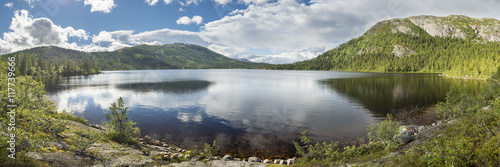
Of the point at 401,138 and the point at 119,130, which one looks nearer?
the point at 401,138

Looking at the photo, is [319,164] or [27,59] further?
[27,59]

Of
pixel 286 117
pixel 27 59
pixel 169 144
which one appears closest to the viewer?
pixel 169 144

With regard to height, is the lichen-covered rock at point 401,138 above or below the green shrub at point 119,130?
below

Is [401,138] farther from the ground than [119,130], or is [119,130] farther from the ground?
[119,130]

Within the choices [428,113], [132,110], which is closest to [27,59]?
[132,110]

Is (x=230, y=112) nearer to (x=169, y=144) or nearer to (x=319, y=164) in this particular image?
(x=169, y=144)

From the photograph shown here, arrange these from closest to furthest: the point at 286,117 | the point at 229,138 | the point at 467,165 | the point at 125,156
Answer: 1. the point at 467,165
2. the point at 125,156
3. the point at 229,138
4. the point at 286,117

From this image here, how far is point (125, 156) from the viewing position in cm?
1842

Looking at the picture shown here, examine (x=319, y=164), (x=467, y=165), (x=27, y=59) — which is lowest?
(x=319, y=164)

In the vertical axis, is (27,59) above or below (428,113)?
above

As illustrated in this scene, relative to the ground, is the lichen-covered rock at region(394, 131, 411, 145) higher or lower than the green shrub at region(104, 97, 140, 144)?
lower

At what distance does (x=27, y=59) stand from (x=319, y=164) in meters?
227

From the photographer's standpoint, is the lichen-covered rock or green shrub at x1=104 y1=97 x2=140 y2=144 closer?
the lichen-covered rock

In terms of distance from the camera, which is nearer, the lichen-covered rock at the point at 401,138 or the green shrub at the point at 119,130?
the lichen-covered rock at the point at 401,138
